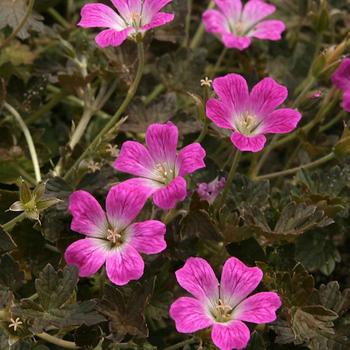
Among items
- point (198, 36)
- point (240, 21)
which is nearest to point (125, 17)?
point (240, 21)

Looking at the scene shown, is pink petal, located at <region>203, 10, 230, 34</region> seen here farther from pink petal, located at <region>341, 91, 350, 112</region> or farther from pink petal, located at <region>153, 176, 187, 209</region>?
Result: pink petal, located at <region>153, 176, 187, 209</region>

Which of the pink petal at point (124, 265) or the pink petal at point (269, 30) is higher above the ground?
the pink petal at point (269, 30)

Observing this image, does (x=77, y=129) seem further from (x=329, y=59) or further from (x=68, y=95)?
(x=329, y=59)

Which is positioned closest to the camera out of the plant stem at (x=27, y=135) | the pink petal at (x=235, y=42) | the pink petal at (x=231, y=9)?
the plant stem at (x=27, y=135)

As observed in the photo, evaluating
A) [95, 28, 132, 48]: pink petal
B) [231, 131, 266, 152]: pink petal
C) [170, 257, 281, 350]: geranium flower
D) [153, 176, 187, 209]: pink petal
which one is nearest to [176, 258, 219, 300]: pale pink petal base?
[170, 257, 281, 350]: geranium flower

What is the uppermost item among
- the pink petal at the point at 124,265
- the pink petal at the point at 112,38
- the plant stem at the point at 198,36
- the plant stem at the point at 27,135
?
the pink petal at the point at 112,38

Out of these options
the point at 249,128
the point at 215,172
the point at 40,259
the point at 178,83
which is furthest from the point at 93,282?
the point at 178,83

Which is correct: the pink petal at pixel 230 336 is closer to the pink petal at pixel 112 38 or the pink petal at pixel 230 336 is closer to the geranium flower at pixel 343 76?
the pink petal at pixel 112 38

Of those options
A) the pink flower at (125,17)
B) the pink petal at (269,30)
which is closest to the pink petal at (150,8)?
the pink flower at (125,17)
